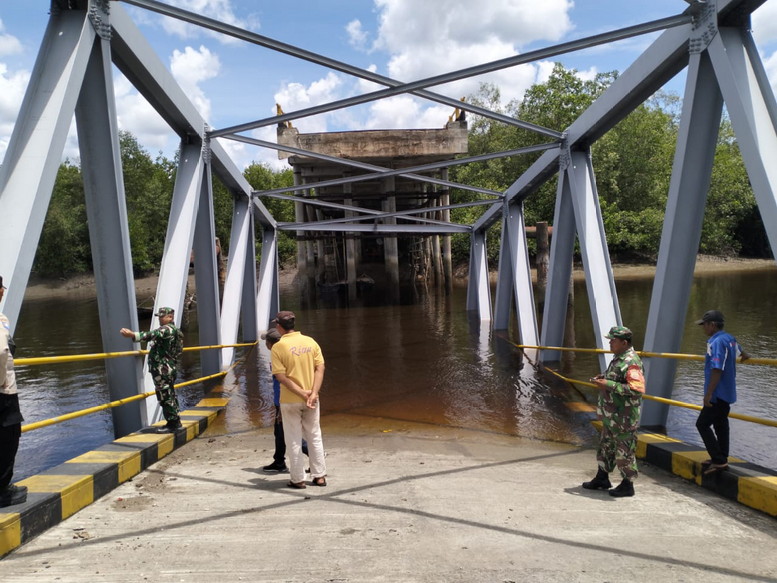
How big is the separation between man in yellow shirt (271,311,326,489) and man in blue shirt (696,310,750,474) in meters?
2.94

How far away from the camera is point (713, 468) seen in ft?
14.9

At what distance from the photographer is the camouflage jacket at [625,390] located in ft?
14.7

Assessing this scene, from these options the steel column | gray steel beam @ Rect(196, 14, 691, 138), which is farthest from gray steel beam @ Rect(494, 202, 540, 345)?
gray steel beam @ Rect(196, 14, 691, 138)

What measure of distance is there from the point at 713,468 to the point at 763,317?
52.8 feet

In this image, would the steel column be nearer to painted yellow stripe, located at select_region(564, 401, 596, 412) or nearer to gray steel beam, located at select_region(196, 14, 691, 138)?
painted yellow stripe, located at select_region(564, 401, 596, 412)

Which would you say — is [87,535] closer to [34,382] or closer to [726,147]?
[34,382]

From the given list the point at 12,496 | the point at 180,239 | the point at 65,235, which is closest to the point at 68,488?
the point at 12,496

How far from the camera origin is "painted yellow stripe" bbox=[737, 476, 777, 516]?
3977 millimetres

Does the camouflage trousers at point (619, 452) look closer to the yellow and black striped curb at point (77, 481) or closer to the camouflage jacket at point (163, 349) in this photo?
the yellow and black striped curb at point (77, 481)

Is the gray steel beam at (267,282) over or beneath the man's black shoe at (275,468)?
over

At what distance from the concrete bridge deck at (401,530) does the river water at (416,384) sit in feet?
7.66

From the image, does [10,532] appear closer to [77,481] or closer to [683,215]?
[77,481]

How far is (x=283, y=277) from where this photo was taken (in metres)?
47.2

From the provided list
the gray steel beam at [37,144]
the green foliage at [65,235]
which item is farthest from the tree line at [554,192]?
the gray steel beam at [37,144]
